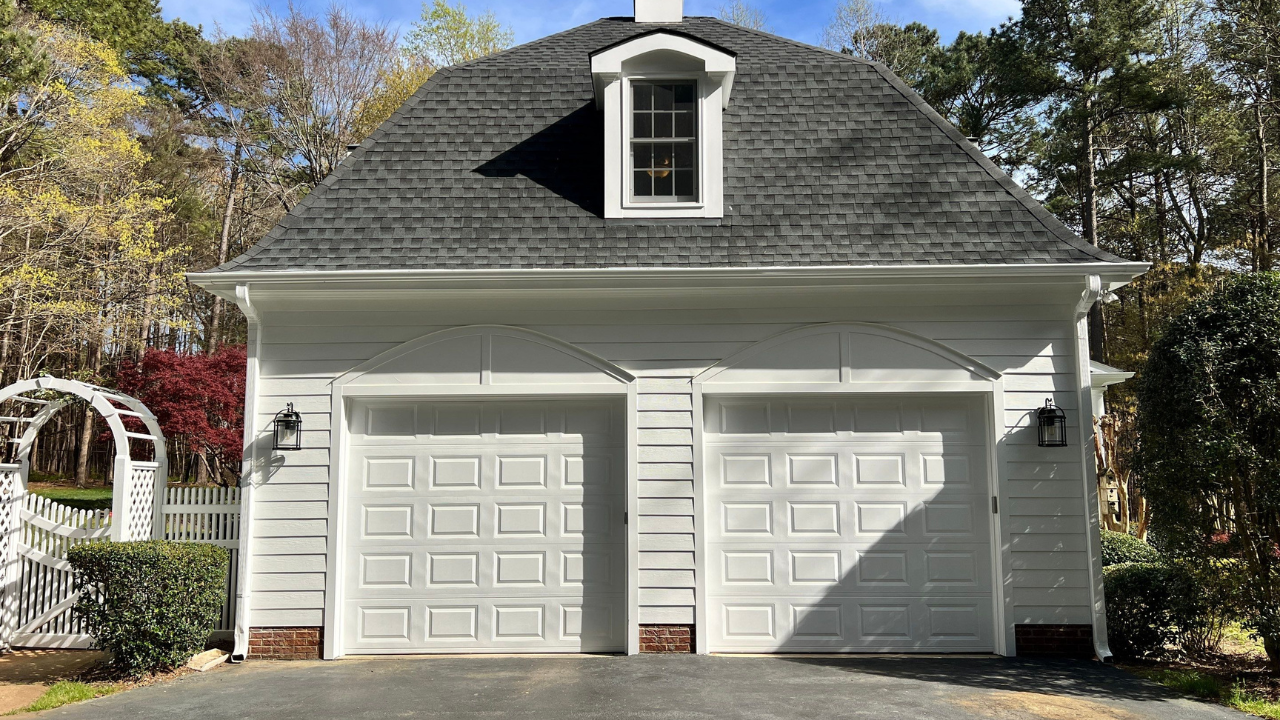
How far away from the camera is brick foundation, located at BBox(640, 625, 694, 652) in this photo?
23.5ft

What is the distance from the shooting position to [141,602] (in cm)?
646

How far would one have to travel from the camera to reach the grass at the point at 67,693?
5852 millimetres

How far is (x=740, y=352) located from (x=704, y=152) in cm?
192

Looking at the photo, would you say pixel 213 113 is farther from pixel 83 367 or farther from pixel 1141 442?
pixel 1141 442

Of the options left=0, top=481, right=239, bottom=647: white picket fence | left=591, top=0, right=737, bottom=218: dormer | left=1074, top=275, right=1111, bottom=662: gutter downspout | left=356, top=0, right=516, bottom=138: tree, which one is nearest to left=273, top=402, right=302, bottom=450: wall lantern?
left=0, top=481, right=239, bottom=647: white picket fence

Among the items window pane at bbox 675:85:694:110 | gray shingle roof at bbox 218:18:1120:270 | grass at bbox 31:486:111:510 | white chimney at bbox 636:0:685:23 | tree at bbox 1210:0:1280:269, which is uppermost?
tree at bbox 1210:0:1280:269

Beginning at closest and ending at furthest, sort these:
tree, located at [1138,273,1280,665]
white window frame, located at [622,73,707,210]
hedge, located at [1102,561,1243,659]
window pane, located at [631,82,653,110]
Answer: tree, located at [1138,273,1280,665]
hedge, located at [1102,561,1243,659]
white window frame, located at [622,73,707,210]
window pane, located at [631,82,653,110]

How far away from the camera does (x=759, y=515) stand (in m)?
7.45

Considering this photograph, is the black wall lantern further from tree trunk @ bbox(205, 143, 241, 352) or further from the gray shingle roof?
tree trunk @ bbox(205, 143, 241, 352)

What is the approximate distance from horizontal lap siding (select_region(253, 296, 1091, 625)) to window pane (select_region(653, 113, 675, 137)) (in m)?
1.83

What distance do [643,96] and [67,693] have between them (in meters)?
6.62

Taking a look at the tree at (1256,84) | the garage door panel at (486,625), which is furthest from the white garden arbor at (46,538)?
the tree at (1256,84)

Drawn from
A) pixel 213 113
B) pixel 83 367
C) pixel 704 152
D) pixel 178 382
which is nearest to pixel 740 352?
pixel 704 152

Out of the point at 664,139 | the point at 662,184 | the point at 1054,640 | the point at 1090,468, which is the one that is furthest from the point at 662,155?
the point at 1054,640
